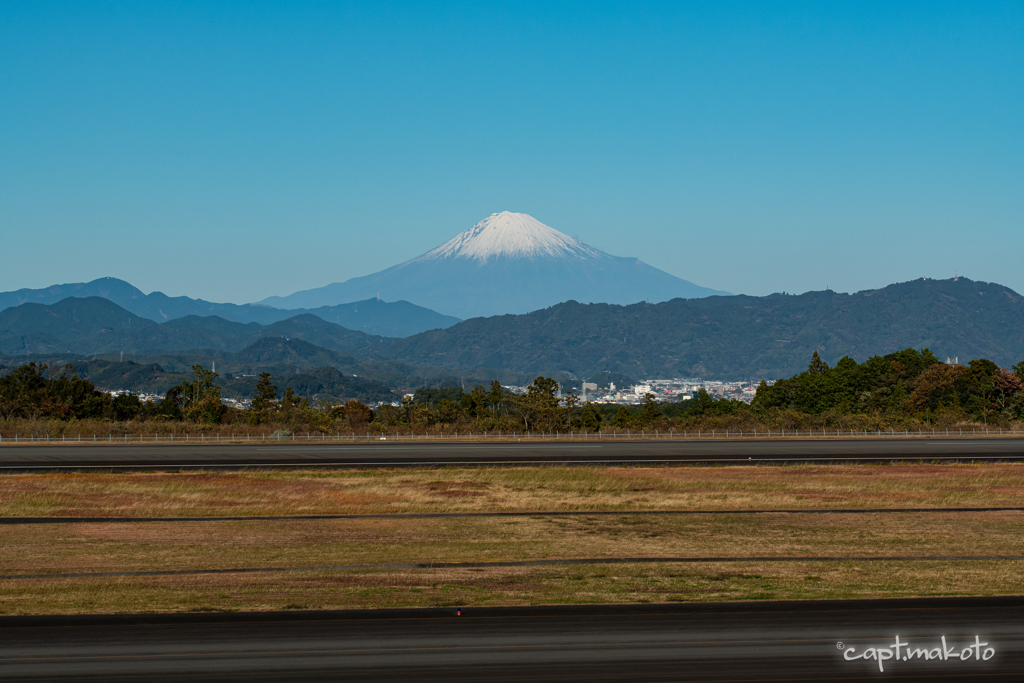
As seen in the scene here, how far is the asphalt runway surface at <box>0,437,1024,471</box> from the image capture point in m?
44.2

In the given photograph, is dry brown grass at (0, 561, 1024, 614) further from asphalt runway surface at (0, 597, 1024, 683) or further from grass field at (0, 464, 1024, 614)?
asphalt runway surface at (0, 597, 1024, 683)

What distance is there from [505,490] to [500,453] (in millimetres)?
17372

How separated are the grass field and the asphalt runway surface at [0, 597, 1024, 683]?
3.12 feet

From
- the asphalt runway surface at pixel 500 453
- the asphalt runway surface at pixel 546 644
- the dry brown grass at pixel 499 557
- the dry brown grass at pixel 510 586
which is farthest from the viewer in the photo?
the asphalt runway surface at pixel 500 453

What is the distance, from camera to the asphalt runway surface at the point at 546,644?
11945mm

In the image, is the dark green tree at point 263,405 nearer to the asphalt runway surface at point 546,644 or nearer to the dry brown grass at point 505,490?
the dry brown grass at point 505,490

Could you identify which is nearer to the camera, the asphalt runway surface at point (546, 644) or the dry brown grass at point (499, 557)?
the asphalt runway surface at point (546, 644)

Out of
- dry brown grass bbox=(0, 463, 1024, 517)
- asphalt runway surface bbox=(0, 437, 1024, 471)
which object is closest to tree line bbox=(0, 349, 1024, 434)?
asphalt runway surface bbox=(0, 437, 1024, 471)

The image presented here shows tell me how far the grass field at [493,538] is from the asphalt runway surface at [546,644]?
0.95m

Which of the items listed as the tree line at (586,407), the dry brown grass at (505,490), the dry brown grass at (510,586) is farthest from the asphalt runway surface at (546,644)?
the tree line at (586,407)

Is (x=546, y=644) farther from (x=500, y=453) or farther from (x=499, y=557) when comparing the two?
(x=500, y=453)

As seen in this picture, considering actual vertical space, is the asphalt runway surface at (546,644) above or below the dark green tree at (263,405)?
below

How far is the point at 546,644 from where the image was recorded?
13047mm

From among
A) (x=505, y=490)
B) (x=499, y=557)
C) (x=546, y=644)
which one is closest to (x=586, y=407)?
(x=505, y=490)
